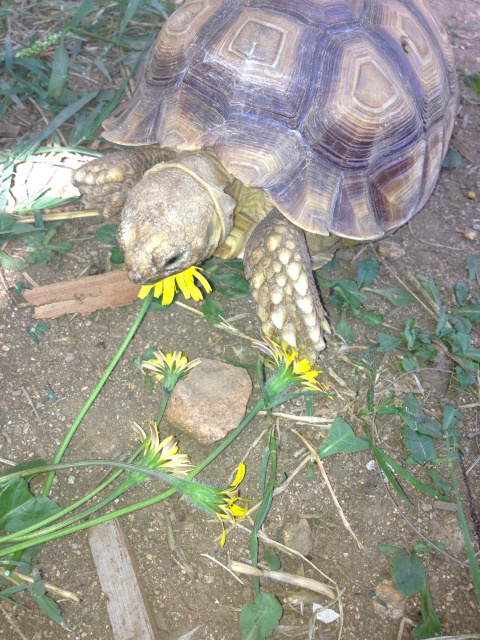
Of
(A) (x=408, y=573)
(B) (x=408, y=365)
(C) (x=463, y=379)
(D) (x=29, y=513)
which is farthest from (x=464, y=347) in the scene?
(D) (x=29, y=513)

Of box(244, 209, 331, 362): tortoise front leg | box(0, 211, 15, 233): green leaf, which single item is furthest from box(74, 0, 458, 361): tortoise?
box(0, 211, 15, 233): green leaf

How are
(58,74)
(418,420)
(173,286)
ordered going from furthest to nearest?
(58,74) < (173,286) < (418,420)

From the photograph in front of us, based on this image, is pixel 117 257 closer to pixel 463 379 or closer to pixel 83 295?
pixel 83 295

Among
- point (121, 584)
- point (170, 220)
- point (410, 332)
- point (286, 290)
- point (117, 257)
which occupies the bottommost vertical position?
point (121, 584)

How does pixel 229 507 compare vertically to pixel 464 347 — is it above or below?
below

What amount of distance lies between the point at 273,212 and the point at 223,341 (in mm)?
624

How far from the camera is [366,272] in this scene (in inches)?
108

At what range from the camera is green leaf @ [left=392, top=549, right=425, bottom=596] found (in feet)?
6.17

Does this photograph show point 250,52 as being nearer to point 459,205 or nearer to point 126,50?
point 459,205

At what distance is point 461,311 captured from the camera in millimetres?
2666

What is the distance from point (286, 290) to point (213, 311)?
0.38 metres

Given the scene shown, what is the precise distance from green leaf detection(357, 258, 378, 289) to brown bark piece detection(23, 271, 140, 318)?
1.07 meters

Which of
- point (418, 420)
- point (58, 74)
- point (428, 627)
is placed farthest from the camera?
point (58, 74)

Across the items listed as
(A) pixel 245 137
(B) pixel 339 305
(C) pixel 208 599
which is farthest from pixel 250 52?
(C) pixel 208 599
